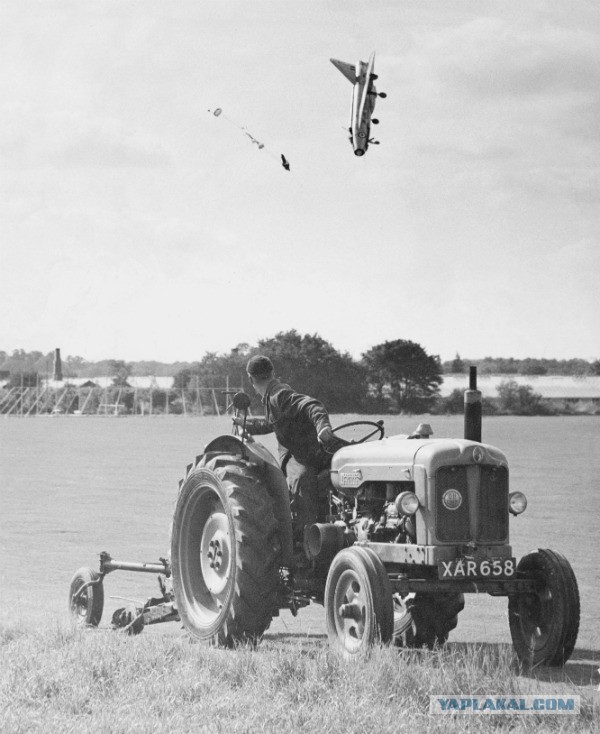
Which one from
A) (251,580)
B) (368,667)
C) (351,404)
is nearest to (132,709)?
(368,667)

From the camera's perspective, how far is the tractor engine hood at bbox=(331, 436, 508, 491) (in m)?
7.19

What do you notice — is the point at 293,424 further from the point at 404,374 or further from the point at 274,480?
the point at 404,374

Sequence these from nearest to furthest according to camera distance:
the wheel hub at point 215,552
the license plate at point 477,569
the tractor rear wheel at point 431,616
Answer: the license plate at point 477,569, the tractor rear wheel at point 431,616, the wheel hub at point 215,552

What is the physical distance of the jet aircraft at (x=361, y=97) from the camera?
9297mm

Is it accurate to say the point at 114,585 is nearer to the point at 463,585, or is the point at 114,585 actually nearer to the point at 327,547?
the point at 327,547

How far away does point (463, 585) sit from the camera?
7.00 metres

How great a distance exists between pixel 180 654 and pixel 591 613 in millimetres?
4295

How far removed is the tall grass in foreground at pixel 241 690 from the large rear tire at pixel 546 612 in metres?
0.59

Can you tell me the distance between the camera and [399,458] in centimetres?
741

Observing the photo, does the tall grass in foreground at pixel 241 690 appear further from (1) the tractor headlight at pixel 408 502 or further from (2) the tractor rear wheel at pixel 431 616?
(1) the tractor headlight at pixel 408 502

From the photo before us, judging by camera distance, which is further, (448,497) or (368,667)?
(448,497)

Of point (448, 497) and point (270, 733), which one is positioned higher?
point (448, 497)

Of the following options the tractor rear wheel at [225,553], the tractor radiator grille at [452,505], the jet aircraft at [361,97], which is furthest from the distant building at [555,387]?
the tractor radiator grille at [452,505]

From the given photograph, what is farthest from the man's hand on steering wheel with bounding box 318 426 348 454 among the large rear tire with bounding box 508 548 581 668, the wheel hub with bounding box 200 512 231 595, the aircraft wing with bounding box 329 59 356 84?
the aircraft wing with bounding box 329 59 356 84
